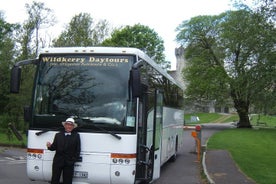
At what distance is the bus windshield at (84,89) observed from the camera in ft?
29.3

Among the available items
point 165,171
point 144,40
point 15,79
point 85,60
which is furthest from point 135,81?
point 144,40

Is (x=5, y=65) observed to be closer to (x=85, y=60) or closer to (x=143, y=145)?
(x=85, y=60)

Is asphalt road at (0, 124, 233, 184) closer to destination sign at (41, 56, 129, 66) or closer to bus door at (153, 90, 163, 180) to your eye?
bus door at (153, 90, 163, 180)

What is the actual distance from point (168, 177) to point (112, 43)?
44.6m

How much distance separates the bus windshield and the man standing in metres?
0.39

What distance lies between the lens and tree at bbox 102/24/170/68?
61644 mm

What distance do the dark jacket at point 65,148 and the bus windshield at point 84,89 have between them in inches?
17.6

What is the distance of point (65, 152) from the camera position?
28.5ft

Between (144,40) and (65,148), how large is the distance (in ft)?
180

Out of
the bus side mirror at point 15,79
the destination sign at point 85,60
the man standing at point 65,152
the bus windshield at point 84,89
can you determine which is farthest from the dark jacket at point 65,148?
the destination sign at point 85,60

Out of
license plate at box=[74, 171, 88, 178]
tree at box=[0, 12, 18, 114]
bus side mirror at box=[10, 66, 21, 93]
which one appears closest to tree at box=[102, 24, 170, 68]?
tree at box=[0, 12, 18, 114]

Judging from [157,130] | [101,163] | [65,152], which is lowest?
[101,163]

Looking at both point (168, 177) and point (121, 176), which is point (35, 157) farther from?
point (168, 177)

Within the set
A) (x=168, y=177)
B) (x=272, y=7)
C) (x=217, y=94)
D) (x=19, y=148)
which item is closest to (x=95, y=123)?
(x=168, y=177)
